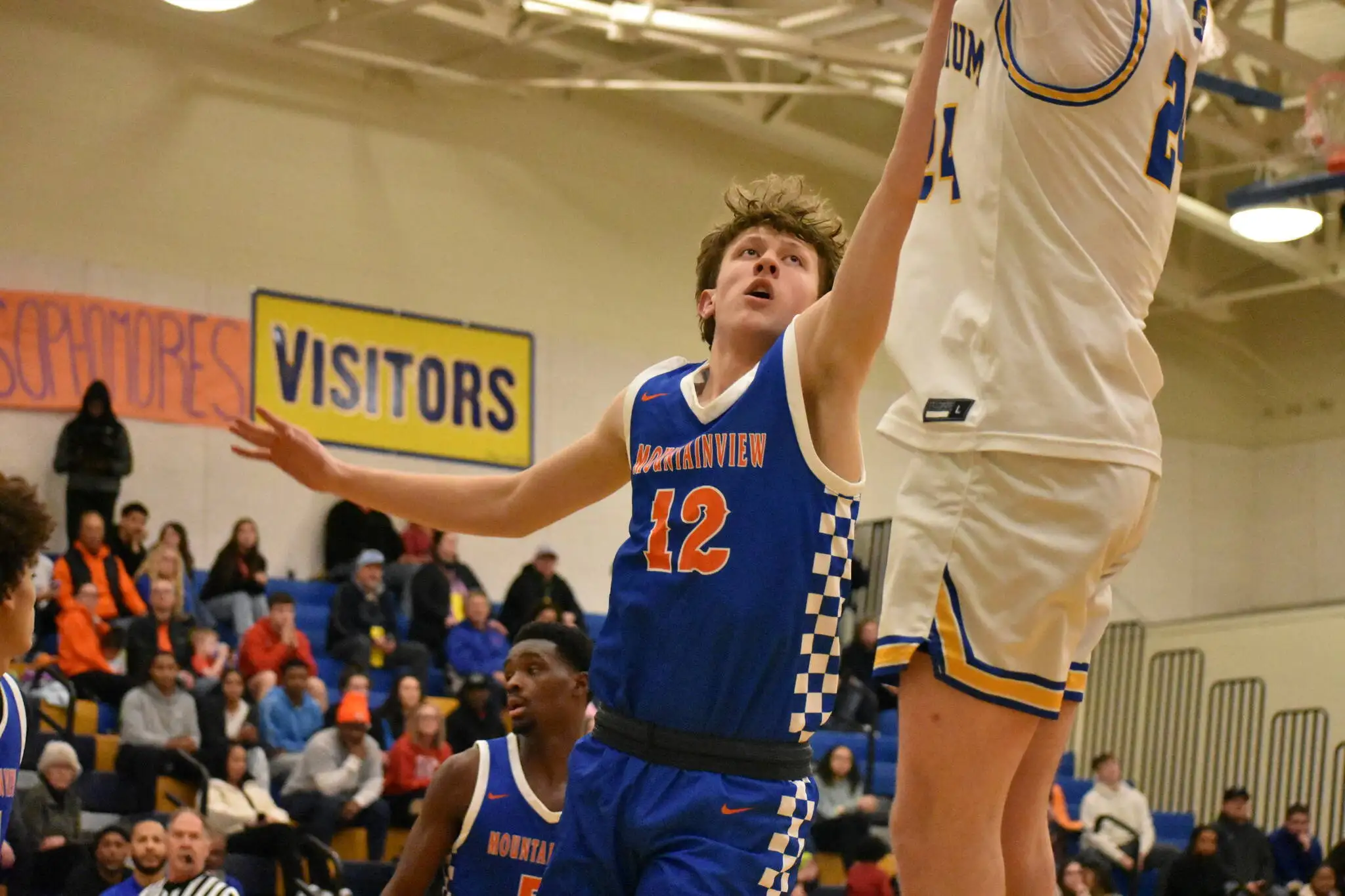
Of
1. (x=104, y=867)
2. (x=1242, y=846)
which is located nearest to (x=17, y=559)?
(x=104, y=867)

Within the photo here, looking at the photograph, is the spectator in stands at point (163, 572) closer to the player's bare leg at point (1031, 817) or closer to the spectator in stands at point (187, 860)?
the spectator in stands at point (187, 860)

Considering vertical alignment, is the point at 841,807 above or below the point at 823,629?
below

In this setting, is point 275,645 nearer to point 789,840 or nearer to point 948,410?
point 789,840

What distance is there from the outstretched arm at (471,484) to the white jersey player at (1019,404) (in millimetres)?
1104

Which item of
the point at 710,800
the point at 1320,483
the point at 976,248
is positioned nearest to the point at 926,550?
the point at 976,248

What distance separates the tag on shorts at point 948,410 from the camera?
2873 mm

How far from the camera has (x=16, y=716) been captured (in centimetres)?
439

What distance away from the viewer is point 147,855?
9.06 m

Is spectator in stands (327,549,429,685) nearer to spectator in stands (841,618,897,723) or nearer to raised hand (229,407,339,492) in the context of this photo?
spectator in stands (841,618,897,723)

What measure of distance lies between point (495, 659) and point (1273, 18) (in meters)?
8.26

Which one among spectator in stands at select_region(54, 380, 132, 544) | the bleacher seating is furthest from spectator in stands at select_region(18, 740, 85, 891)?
spectator in stands at select_region(54, 380, 132, 544)

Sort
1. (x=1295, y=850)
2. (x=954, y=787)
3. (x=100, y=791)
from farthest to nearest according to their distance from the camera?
1. (x=1295, y=850)
2. (x=100, y=791)
3. (x=954, y=787)

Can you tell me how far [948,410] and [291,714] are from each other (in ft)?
33.2

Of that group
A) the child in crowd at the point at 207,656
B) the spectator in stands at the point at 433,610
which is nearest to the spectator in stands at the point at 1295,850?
the spectator in stands at the point at 433,610
